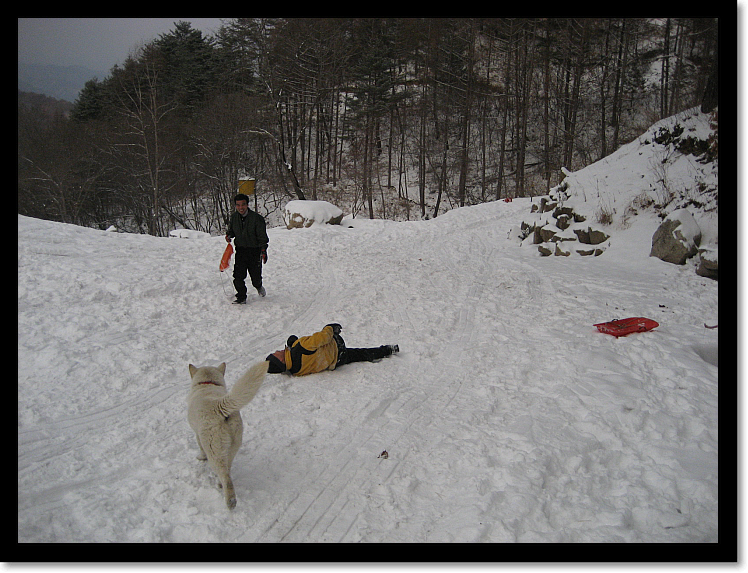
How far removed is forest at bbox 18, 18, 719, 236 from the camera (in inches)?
1018

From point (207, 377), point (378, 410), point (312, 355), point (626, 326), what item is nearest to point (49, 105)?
point (312, 355)

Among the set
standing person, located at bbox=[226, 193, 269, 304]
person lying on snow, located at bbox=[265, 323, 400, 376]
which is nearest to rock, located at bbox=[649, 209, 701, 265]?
person lying on snow, located at bbox=[265, 323, 400, 376]

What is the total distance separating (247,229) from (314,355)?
3.24 m

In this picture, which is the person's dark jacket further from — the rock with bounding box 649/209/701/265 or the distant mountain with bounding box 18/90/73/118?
the distant mountain with bounding box 18/90/73/118

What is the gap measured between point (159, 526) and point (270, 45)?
2867cm

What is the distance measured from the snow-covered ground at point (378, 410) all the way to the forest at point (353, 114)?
1787cm

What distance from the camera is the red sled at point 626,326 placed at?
6086mm

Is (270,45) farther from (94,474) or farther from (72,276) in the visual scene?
(94,474)

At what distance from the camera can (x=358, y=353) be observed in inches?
225

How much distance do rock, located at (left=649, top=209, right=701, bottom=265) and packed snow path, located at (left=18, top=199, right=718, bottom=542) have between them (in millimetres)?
418

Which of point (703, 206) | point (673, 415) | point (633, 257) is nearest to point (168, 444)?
point (673, 415)

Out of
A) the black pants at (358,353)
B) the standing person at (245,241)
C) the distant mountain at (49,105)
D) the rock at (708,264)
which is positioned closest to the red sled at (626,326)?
the black pants at (358,353)

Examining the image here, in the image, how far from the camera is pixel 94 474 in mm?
3352

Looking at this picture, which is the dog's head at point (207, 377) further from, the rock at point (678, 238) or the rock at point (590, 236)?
the rock at point (590, 236)
